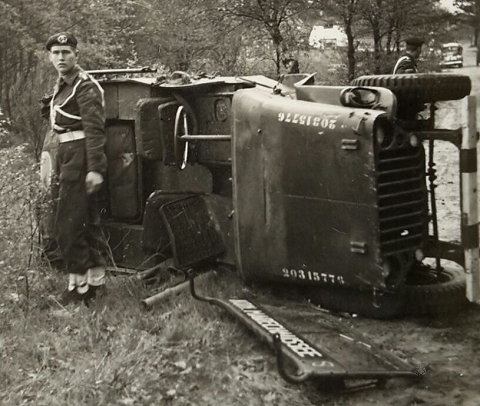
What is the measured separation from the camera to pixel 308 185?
5.07 meters

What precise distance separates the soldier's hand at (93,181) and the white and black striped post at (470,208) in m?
2.58

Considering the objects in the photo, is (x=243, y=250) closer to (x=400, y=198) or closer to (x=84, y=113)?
(x=400, y=198)

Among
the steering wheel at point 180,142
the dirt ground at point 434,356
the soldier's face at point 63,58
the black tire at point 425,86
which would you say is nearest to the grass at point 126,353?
the dirt ground at point 434,356

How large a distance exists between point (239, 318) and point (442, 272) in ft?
5.63

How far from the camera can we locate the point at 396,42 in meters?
15.2

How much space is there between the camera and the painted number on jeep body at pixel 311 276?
505 centimetres

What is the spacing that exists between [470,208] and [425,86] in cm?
85

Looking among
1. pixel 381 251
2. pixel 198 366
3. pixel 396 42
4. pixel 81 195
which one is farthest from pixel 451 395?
pixel 396 42

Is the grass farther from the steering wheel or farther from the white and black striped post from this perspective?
the white and black striped post

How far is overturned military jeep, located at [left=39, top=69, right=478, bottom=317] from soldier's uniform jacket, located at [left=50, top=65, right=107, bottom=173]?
1.79 ft

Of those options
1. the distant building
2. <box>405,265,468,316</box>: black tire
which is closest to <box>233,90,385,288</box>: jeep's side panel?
<box>405,265,468,316</box>: black tire

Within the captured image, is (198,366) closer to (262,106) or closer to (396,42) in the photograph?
(262,106)

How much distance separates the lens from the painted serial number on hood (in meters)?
4.89

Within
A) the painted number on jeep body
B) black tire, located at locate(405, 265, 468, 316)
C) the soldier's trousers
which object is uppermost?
the soldier's trousers
